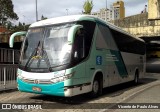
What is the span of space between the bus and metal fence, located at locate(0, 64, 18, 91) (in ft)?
9.83

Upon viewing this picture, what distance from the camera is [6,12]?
5706 centimetres

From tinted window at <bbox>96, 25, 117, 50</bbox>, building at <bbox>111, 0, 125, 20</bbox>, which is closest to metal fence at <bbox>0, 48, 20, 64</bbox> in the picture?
tinted window at <bbox>96, 25, 117, 50</bbox>

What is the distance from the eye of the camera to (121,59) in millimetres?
15969

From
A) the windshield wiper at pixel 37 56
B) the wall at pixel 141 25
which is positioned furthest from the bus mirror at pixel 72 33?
the wall at pixel 141 25

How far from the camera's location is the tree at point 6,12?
184 ft

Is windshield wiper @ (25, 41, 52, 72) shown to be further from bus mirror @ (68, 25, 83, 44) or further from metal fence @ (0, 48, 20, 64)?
metal fence @ (0, 48, 20, 64)

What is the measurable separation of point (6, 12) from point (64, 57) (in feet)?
161

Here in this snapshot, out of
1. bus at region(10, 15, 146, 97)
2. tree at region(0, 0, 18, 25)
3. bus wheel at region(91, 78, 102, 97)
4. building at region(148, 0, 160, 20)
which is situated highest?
tree at region(0, 0, 18, 25)

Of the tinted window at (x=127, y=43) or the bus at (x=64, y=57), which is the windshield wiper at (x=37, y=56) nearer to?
the bus at (x=64, y=57)

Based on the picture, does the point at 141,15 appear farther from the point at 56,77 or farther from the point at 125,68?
the point at 56,77

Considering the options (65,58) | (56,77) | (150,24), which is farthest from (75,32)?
(150,24)

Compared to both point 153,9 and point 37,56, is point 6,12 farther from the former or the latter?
point 37,56

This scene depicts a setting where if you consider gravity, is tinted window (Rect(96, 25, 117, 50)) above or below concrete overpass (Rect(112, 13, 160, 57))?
below

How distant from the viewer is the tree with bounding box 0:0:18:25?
56188mm
